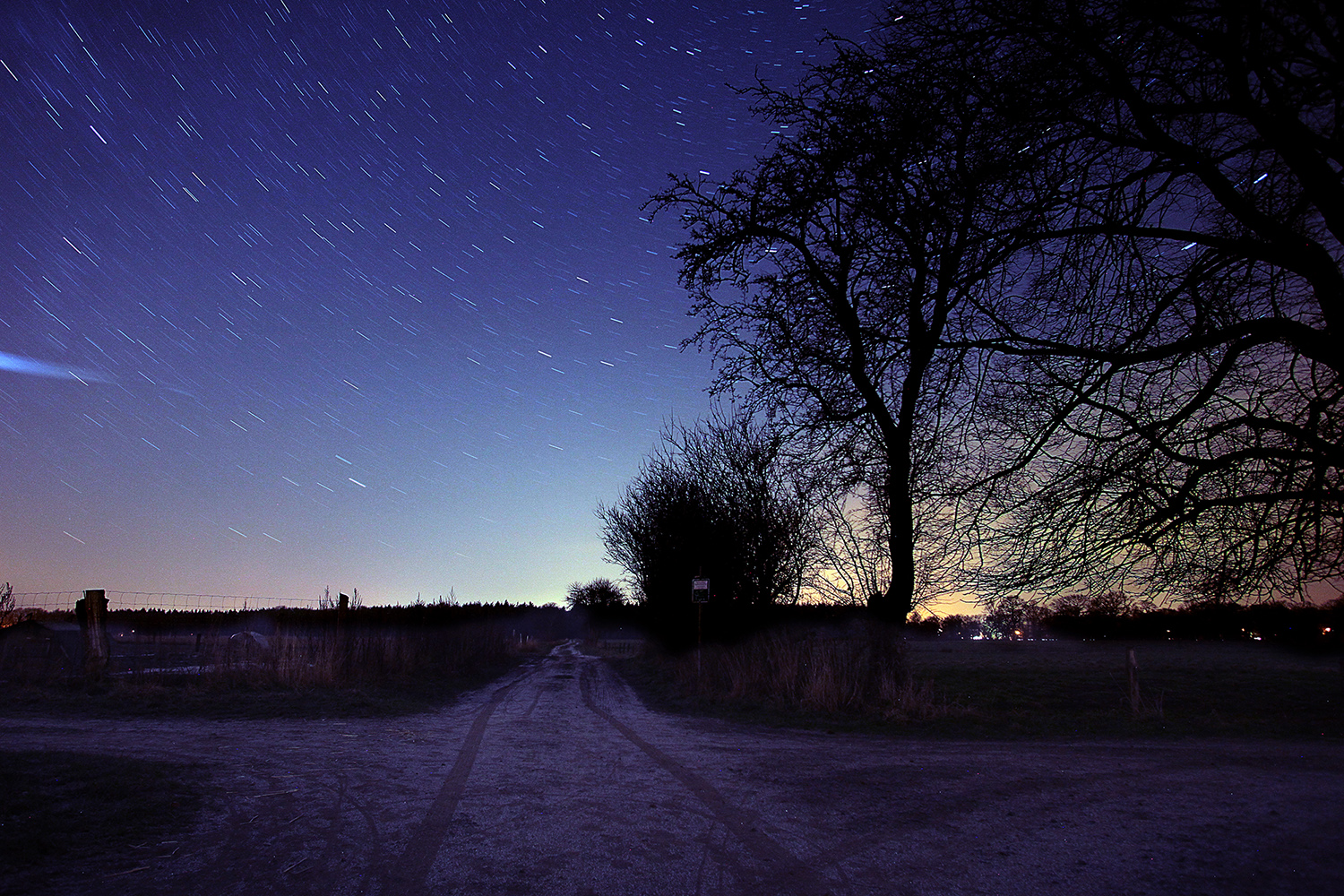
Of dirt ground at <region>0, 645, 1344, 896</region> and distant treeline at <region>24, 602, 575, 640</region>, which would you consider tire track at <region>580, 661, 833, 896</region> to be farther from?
distant treeline at <region>24, 602, 575, 640</region>

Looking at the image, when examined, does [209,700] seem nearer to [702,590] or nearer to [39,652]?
[39,652]

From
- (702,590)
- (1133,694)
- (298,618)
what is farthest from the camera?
(298,618)

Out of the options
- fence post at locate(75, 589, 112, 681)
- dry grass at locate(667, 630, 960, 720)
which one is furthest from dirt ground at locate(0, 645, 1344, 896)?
fence post at locate(75, 589, 112, 681)

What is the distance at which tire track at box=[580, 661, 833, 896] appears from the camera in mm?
3908

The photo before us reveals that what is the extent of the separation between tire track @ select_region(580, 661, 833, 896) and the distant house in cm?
1457

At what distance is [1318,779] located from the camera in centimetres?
636

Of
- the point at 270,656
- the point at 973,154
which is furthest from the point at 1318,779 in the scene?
the point at 270,656

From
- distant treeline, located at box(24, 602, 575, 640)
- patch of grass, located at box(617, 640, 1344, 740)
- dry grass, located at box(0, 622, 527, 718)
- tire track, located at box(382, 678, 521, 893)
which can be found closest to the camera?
tire track, located at box(382, 678, 521, 893)

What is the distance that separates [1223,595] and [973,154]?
146 inches

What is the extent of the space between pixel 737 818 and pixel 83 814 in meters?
4.45

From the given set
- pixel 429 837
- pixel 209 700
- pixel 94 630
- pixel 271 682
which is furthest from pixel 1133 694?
pixel 94 630

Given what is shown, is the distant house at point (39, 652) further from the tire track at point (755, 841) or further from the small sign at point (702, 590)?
the tire track at point (755, 841)

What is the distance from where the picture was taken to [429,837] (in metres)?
4.71

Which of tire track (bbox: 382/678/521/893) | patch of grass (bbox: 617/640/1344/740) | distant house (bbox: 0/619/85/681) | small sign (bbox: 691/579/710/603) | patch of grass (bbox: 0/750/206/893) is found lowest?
patch of grass (bbox: 617/640/1344/740)
